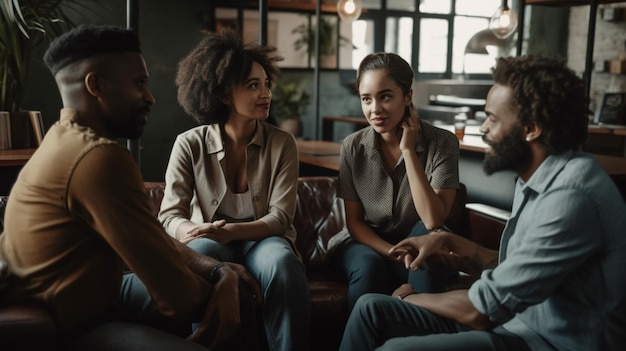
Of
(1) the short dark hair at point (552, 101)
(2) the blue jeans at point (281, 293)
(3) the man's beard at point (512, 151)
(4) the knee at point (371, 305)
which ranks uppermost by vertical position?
(1) the short dark hair at point (552, 101)

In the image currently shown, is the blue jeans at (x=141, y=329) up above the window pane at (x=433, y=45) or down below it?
below

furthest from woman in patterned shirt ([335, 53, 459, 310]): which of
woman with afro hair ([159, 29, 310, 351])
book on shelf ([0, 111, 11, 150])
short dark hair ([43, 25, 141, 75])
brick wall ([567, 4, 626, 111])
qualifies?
brick wall ([567, 4, 626, 111])

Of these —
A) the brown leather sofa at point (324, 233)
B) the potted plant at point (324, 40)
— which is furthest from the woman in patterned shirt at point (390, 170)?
the potted plant at point (324, 40)

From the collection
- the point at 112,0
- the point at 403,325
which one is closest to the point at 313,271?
the point at 403,325

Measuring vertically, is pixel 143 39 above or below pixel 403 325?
above

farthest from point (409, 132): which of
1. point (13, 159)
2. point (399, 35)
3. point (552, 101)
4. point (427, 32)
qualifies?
point (427, 32)

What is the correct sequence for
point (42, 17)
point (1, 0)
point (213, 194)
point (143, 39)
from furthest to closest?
point (143, 39) < point (42, 17) < point (1, 0) < point (213, 194)

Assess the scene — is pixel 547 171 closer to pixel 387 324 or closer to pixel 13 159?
pixel 387 324

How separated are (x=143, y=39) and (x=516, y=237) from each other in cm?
617

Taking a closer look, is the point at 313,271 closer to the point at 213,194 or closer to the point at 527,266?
the point at 213,194

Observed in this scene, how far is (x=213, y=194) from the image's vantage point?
2.61 metres

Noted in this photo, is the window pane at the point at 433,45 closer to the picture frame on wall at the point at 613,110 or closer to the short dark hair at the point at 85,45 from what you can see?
the picture frame on wall at the point at 613,110

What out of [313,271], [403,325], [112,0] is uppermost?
[112,0]

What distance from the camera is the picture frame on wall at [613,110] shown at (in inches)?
273
